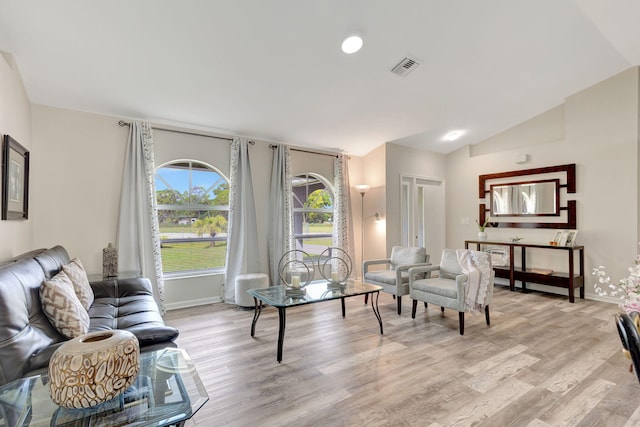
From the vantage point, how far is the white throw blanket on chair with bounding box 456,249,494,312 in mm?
3343

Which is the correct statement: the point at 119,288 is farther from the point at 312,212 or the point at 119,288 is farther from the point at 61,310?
the point at 312,212

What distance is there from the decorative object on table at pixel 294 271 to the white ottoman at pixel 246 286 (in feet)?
1.01

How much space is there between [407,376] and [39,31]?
13.3 feet

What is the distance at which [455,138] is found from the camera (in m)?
5.78

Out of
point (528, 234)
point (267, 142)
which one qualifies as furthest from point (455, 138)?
point (267, 142)

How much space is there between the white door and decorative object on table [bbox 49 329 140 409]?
5.20 metres

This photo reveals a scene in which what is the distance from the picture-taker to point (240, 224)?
4.47 m

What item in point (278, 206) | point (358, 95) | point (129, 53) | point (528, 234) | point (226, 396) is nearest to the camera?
point (226, 396)

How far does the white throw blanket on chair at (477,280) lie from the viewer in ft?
11.0

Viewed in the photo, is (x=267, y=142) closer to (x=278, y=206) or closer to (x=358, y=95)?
(x=278, y=206)

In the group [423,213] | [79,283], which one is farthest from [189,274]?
[423,213]

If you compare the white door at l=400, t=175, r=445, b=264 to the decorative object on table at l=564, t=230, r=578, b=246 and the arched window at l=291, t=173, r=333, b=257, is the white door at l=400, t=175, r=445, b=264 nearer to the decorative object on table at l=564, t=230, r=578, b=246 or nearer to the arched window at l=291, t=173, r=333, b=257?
the arched window at l=291, t=173, r=333, b=257

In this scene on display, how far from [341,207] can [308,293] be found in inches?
Result: 105

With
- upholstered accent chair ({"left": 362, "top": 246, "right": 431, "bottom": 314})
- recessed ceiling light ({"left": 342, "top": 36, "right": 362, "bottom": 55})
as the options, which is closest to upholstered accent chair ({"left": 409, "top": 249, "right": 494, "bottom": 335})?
upholstered accent chair ({"left": 362, "top": 246, "right": 431, "bottom": 314})
